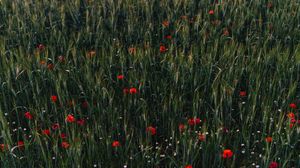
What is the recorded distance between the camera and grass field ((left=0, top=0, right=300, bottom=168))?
7.93 ft

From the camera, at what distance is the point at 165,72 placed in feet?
10.9

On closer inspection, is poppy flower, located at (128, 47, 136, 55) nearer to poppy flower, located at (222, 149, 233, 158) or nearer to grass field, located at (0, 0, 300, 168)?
grass field, located at (0, 0, 300, 168)

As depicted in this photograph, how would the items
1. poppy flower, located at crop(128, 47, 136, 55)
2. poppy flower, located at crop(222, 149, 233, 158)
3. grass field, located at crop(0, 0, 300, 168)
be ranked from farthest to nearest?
poppy flower, located at crop(128, 47, 136, 55), grass field, located at crop(0, 0, 300, 168), poppy flower, located at crop(222, 149, 233, 158)

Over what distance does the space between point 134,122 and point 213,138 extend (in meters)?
0.65

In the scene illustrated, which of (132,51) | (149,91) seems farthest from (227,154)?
(132,51)

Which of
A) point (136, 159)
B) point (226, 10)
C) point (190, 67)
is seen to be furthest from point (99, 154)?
point (226, 10)

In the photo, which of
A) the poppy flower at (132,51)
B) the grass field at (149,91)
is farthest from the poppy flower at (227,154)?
the poppy flower at (132,51)

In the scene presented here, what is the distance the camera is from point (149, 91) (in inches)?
124

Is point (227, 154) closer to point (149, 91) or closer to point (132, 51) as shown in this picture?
point (149, 91)

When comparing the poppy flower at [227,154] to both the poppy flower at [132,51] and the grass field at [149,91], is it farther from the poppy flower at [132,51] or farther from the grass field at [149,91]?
the poppy flower at [132,51]

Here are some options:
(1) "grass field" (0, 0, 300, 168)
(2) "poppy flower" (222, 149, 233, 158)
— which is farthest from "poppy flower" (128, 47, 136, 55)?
(2) "poppy flower" (222, 149, 233, 158)

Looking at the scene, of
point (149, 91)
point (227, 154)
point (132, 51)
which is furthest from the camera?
point (132, 51)

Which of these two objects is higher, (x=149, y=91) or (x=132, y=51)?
(x=132, y=51)

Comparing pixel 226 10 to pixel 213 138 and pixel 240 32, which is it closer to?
pixel 240 32
